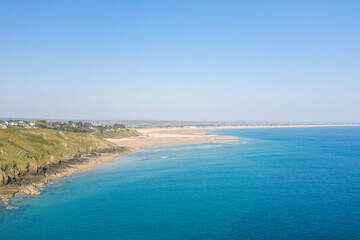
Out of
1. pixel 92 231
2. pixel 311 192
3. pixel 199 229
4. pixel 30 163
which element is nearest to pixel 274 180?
pixel 311 192

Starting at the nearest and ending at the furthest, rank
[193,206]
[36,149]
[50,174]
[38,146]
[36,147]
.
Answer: [193,206] → [50,174] → [36,149] → [36,147] → [38,146]

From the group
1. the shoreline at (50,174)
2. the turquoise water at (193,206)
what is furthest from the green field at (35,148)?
the turquoise water at (193,206)

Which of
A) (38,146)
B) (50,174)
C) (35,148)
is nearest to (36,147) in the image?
(35,148)

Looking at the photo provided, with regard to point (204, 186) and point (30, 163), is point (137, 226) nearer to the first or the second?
point (204, 186)

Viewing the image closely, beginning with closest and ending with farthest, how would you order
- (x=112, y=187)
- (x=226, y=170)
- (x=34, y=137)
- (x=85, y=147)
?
(x=112, y=187), (x=226, y=170), (x=34, y=137), (x=85, y=147)

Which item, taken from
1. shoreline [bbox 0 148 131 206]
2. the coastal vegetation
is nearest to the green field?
A: the coastal vegetation

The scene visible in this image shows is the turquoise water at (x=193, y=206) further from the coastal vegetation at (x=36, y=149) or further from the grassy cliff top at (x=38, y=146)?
the grassy cliff top at (x=38, y=146)

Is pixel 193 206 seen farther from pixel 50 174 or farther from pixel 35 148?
pixel 35 148

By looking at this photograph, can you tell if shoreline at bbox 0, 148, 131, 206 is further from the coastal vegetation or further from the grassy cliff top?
the grassy cliff top

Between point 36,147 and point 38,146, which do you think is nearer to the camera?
point 36,147
